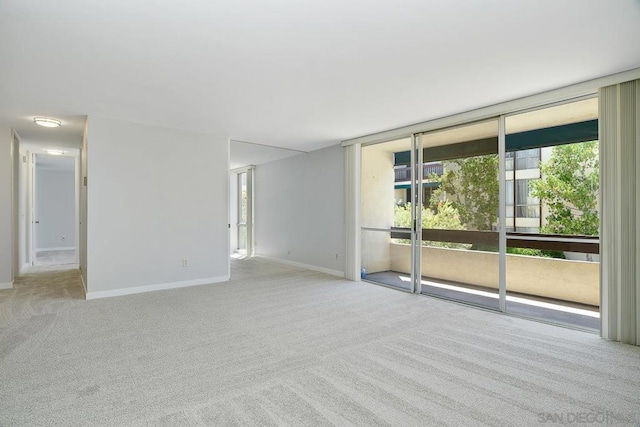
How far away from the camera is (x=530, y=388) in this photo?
2270mm

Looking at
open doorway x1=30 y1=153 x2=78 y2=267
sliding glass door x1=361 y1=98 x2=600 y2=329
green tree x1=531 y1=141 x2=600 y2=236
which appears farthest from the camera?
open doorway x1=30 y1=153 x2=78 y2=267

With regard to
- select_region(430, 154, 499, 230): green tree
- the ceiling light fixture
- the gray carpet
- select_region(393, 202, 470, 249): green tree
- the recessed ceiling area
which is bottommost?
the gray carpet

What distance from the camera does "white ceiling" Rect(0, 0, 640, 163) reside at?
85.0 inches

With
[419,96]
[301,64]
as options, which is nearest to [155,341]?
[301,64]

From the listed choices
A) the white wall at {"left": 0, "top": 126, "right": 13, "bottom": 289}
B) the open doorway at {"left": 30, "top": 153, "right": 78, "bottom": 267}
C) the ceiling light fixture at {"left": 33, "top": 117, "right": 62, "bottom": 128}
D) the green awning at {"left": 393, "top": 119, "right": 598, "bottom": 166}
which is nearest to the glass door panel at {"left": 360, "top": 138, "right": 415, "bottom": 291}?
the green awning at {"left": 393, "top": 119, "right": 598, "bottom": 166}

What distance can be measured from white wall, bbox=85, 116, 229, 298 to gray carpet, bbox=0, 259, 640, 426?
75cm

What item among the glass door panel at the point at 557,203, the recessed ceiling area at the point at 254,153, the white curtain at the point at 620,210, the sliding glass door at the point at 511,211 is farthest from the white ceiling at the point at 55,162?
the white curtain at the point at 620,210

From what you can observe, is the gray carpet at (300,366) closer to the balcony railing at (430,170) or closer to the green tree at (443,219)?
the green tree at (443,219)

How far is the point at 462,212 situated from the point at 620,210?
174 centimetres

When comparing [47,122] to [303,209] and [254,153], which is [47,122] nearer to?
[254,153]

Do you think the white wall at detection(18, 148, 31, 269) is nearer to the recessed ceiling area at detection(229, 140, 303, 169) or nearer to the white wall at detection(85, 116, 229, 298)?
the white wall at detection(85, 116, 229, 298)

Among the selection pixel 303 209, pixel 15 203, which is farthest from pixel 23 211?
pixel 303 209

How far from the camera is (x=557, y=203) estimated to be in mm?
4254

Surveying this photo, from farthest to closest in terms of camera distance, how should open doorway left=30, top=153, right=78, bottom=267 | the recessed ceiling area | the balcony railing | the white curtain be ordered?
open doorway left=30, top=153, right=78, bottom=267
the recessed ceiling area
the balcony railing
the white curtain
